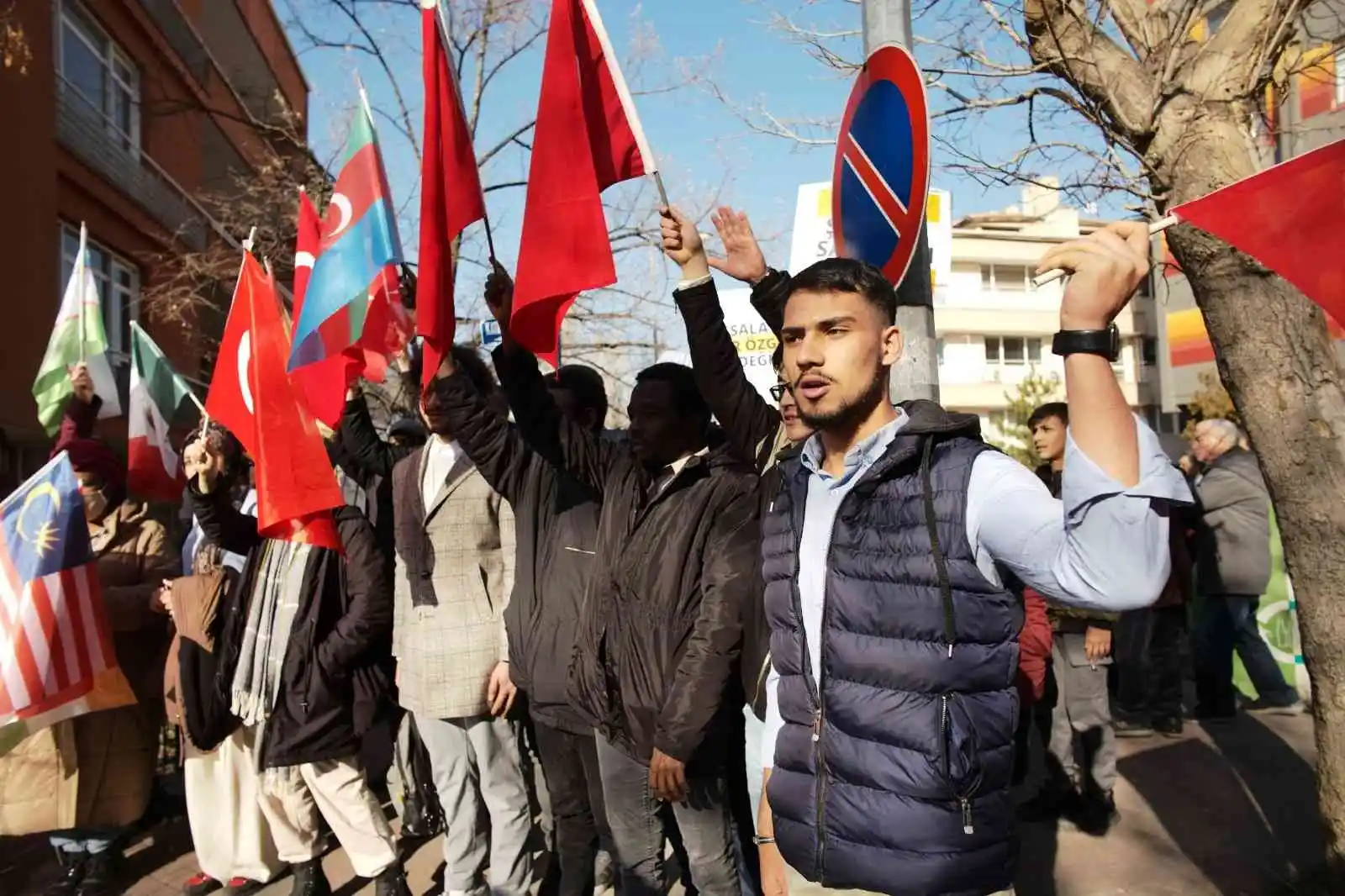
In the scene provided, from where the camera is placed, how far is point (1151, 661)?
21.8 ft

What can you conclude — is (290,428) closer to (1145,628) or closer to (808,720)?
(808,720)

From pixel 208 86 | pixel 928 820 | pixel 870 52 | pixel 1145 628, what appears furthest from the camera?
pixel 208 86

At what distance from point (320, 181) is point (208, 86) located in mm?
12075

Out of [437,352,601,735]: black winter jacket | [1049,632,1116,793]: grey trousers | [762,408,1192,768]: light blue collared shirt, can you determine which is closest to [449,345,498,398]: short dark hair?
[437,352,601,735]: black winter jacket

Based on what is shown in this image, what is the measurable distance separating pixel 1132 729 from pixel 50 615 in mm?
6558

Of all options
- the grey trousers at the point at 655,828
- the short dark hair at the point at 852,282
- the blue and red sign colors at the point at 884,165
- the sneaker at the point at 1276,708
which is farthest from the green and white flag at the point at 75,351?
the sneaker at the point at 1276,708

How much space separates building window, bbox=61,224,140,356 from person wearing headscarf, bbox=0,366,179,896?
11835 mm

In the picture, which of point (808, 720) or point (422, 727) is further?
point (422, 727)

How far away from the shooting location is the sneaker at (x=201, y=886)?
4.67 m

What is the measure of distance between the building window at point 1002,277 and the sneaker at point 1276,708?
46.9 metres

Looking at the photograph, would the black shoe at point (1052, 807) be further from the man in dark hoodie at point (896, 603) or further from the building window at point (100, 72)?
the building window at point (100, 72)

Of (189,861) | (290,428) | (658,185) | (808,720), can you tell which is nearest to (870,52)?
(658,185)

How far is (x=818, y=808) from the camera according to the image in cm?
209

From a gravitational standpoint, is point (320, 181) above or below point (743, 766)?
above
